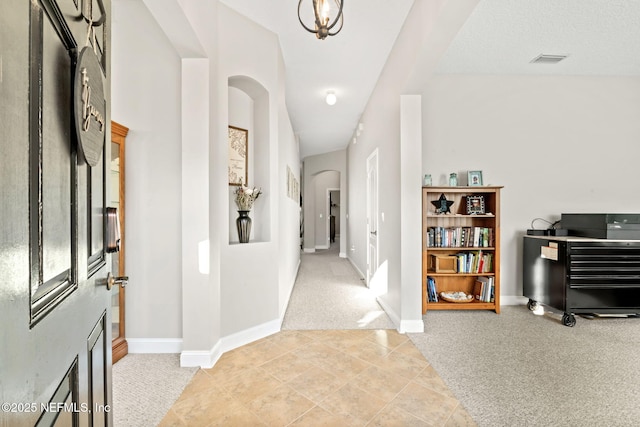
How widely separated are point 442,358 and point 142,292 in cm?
256

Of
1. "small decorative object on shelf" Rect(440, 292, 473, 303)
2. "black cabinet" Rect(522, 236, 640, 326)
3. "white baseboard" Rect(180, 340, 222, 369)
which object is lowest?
"white baseboard" Rect(180, 340, 222, 369)

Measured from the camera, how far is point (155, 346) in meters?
2.53

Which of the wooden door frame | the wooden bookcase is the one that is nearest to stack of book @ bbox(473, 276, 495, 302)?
the wooden bookcase

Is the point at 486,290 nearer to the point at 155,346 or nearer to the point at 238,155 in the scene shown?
the point at 238,155

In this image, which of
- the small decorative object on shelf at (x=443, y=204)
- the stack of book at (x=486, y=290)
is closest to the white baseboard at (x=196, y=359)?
the small decorative object on shelf at (x=443, y=204)

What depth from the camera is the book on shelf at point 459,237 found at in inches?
140

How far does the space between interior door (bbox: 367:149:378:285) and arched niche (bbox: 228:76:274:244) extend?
1899mm

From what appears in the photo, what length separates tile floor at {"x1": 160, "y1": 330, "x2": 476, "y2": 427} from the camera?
5.63 ft

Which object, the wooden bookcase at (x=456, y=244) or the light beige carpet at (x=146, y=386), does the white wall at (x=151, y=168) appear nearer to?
the light beige carpet at (x=146, y=386)

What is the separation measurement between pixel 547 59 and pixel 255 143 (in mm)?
3540

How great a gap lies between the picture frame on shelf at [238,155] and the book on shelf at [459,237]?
2.25 metres

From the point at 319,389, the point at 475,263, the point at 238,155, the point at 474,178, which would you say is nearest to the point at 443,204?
the point at 474,178

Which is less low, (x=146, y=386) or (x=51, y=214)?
(x=51, y=214)

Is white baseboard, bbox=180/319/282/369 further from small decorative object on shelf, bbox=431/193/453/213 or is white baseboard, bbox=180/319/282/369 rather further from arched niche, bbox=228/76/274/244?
small decorative object on shelf, bbox=431/193/453/213
